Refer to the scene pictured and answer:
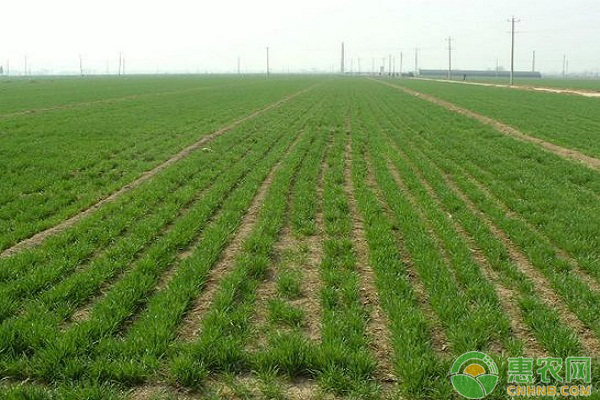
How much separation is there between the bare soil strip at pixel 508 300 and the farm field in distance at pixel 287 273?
0.10 ft

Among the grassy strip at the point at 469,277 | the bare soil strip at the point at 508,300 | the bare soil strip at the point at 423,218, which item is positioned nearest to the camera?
the bare soil strip at the point at 508,300

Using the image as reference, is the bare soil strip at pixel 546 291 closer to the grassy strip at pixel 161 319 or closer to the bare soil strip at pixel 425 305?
the bare soil strip at pixel 425 305

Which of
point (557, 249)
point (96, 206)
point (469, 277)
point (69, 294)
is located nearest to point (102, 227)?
point (96, 206)

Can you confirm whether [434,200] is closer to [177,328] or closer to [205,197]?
[205,197]

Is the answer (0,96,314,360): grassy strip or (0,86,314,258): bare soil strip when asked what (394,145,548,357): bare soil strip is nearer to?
(0,96,314,360): grassy strip

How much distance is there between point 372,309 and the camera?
18.7 ft

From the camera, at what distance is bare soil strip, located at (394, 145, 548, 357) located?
486 centimetres

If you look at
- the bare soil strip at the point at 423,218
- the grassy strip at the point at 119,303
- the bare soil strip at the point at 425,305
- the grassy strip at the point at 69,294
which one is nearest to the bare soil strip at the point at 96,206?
the grassy strip at the point at 69,294

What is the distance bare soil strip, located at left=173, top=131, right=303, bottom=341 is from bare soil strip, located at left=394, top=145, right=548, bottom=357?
3.67m

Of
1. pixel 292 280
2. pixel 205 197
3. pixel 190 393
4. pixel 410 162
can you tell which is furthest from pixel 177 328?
pixel 410 162

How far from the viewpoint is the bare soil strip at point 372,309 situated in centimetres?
459

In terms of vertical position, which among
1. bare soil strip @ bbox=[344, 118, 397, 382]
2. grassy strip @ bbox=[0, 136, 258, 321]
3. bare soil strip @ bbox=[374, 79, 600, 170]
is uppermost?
bare soil strip @ bbox=[374, 79, 600, 170]

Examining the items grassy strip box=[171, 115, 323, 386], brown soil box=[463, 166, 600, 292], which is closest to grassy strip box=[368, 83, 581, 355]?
brown soil box=[463, 166, 600, 292]

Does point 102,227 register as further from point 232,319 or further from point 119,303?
point 232,319
